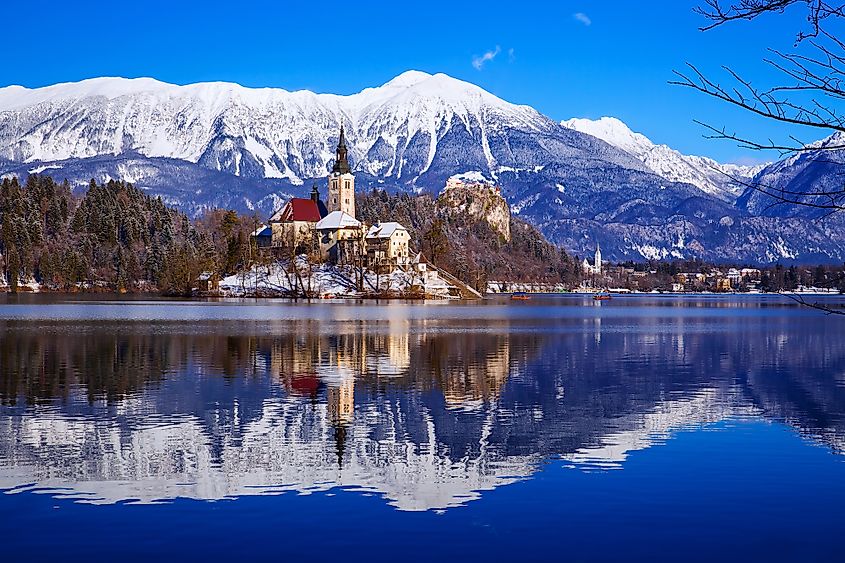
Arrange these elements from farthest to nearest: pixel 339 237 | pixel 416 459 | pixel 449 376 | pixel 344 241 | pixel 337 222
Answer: pixel 337 222, pixel 339 237, pixel 344 241, pixel 449 376, pixel 416 459

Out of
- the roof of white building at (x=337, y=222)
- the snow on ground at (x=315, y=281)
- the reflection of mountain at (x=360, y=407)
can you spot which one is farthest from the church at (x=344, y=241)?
the reflection of mountain at (x=360, y=407)

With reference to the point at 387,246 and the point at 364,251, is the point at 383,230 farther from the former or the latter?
the point at 364,251

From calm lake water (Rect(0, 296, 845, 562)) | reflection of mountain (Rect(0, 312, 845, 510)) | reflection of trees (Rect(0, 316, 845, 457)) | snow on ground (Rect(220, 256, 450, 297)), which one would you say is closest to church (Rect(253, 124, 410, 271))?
snow on ground (Rect(220, 256, 450, 297))

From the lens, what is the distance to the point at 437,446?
77.5 feet

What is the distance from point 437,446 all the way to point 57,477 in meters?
8.77

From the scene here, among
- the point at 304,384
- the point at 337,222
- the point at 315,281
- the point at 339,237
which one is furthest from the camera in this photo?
the point at 337,222

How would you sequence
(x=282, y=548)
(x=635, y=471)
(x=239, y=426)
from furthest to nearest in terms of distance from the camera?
1. (x=239, y=426)
2. (x=635, y=471)
3. (x=282, y=548)

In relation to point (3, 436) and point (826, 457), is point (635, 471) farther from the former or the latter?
point (3, 436)

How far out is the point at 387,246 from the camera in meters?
190

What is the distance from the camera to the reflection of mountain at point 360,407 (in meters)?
20.3

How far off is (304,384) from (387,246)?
154270 millimetres

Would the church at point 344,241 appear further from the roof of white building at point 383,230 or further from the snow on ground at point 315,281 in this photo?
the snow on ground at point 315,281

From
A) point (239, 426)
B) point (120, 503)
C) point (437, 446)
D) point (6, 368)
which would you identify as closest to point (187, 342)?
point (6, 368)

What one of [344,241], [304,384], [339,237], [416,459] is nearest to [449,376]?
[304,384]
